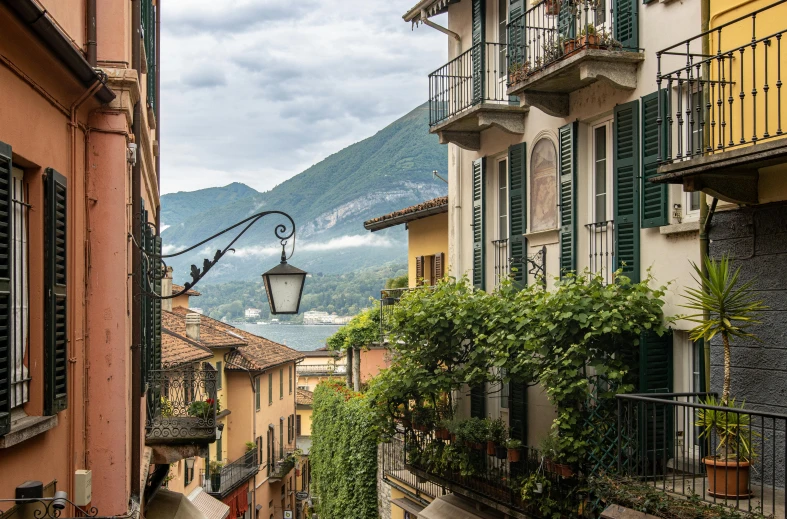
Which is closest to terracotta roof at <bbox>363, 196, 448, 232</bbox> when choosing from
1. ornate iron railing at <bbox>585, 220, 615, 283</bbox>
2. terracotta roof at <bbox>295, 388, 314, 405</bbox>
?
ornate iron railing at <bbox>585, 220, 615, 283</bbox>

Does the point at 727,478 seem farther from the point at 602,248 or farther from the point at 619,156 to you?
the point at 619,156

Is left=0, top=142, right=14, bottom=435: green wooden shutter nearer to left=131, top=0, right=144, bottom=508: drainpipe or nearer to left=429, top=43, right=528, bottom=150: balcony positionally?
left=131, top=0, right=144, bottom=508: drainpipe

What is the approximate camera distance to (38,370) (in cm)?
628

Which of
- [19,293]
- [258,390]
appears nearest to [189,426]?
[19,293]

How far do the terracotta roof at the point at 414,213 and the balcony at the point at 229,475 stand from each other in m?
15.8

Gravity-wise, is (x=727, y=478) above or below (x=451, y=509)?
above

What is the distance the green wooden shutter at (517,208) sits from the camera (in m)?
14.6

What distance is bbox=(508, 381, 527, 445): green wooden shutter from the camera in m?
14.6

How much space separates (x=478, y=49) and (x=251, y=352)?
30.3 m

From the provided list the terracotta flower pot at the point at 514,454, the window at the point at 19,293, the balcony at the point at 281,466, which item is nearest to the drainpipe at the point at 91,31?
the window at the point at 19,293

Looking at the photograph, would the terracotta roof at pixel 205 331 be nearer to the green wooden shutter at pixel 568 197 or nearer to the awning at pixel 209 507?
the awning at pixel 209 507

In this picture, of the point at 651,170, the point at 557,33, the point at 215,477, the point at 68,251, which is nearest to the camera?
the point at 68,251

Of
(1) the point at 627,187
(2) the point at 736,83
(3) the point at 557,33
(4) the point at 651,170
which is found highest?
(3) the point at 557,33

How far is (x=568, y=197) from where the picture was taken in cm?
1320
